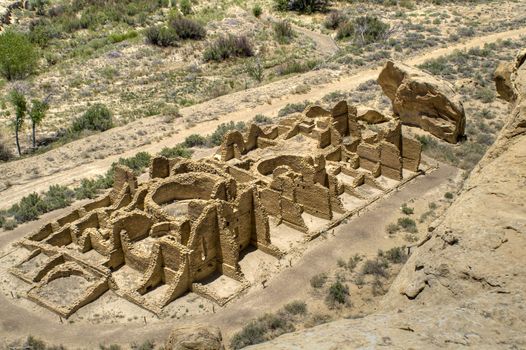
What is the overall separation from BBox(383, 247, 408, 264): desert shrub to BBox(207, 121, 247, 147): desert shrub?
558 inches

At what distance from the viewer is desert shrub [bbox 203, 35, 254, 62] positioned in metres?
55.3

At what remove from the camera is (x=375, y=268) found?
21312 mm

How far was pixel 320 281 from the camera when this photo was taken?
20.7m

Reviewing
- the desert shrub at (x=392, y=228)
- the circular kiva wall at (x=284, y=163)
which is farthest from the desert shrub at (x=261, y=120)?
the desert shrub at (x=392, y=228)

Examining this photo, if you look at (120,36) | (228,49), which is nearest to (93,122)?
(228,49)

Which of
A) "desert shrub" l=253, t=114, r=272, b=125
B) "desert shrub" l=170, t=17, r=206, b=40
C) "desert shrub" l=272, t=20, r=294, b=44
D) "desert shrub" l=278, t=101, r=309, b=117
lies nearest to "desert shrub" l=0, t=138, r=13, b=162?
"desert shrub" l=253, t=114, r=272, b=125

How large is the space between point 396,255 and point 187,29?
43765 mm

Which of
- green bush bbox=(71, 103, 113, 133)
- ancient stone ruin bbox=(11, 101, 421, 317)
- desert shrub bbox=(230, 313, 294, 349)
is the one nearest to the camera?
desert shrub bbox=(230, 313, 294, 349)

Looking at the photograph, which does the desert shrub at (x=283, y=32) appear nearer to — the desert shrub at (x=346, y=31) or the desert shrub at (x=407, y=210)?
the desert shrub at (x=346, y=31)

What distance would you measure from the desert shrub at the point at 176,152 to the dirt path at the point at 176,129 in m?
1.14

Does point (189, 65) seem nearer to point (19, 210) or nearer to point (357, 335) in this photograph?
point (19, 210)

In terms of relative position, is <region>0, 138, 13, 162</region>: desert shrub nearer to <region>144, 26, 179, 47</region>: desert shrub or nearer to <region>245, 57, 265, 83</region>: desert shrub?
<region>245, 57, 265, 83</region>: desert shrub

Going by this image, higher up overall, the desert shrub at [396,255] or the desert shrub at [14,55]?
the desert shrub at [14,55]

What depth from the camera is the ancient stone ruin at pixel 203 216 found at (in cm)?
2053
